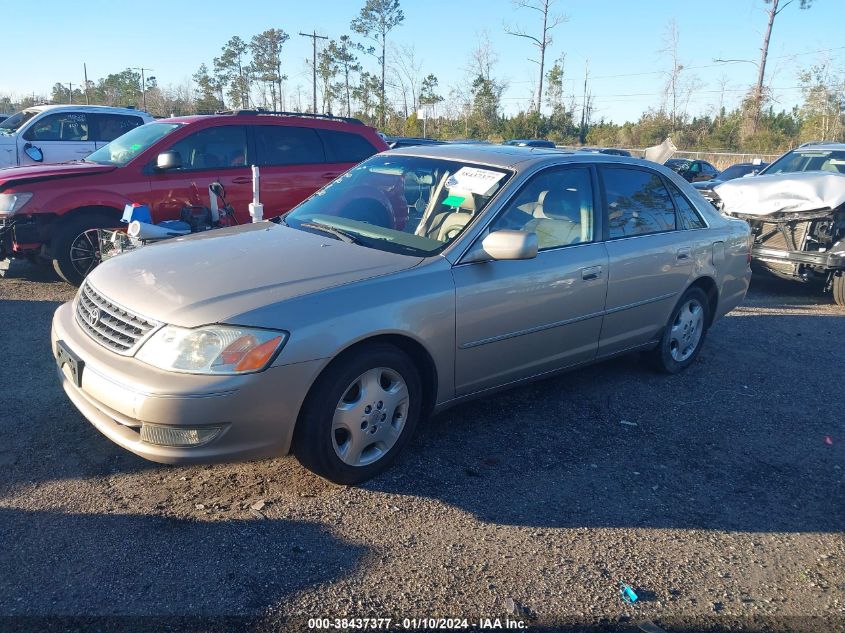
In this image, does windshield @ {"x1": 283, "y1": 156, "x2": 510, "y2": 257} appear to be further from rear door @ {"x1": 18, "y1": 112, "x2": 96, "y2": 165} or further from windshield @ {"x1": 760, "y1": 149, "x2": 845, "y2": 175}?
rear door @ {"x1": 18, "y1": 112, "x2": 96, "y2": 165}

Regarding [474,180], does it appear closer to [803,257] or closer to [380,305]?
[380,305]

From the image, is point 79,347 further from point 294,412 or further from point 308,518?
point 308,518

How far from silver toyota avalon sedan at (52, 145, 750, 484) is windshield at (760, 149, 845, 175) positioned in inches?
256

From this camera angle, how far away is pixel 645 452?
13.6 ft

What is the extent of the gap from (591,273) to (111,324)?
283 cm

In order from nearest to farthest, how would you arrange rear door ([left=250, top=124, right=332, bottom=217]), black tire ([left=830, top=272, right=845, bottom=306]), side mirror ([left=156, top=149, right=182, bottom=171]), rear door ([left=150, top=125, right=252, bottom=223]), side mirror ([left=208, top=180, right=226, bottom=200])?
side mirror ([left=208, top=180, right=226, bottom=200])
side mirror ([left=156, top=149, right=182, bottom=171])
rear door ([left=150, top=125, right=252, bottom=223])
rear door ([left=250, top=124, right=332, bottom=217])
black tire ([left=830, top=272, right=845, bottom=306])

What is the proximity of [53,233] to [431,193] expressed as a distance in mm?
4546

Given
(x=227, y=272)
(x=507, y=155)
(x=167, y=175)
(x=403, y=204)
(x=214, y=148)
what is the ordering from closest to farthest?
1. (x=227, y=272)
2. (x=403, y=204)
3. (x=507, y=155)
4. (x=167, y=175)
5. (x=214, y=148)

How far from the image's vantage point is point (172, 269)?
3.56m

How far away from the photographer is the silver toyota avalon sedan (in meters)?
3.06

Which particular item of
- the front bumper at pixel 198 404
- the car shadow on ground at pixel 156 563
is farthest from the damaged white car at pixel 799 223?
the car shadow on ground at pixel 156 563

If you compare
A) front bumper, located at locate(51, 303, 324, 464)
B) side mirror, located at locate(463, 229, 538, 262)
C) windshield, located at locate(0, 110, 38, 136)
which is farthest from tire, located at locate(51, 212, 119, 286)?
windshield, located at locate(0, 110, 38, 136)

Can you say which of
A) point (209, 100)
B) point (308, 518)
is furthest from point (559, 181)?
point (209, 100)

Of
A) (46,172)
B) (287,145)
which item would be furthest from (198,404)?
(287,145)
